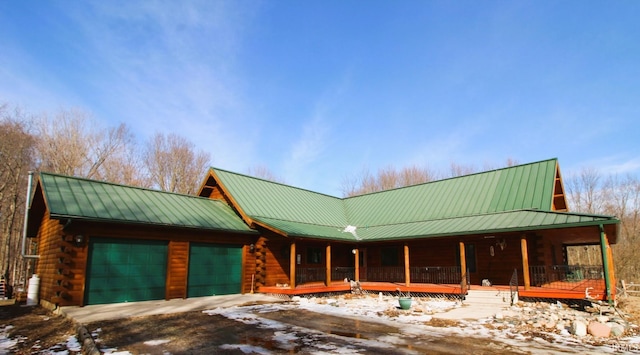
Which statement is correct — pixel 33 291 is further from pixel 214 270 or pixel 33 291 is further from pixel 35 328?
pixel 214 270

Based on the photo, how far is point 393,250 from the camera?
72.6ft

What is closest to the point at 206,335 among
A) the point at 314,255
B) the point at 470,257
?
the point at 314,255

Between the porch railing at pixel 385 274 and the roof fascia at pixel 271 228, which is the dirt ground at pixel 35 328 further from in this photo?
the porch railing at pixel 385 274

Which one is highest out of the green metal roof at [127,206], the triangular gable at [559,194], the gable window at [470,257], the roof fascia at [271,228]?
the triangular gable at [559,194]

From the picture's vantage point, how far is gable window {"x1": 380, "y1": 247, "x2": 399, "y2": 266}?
2198 centimetres

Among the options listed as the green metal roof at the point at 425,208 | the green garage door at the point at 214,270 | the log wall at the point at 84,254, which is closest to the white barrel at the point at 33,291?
the log wall at the point at 84,254

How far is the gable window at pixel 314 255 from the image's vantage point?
21.5m

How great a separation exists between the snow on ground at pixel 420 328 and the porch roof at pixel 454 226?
10.6 feet

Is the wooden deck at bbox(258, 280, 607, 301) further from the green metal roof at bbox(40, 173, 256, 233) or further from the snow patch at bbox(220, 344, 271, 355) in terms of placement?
the snow patch at bbox(220, 344, 271, 355)

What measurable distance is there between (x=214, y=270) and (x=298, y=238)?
12.9 ft

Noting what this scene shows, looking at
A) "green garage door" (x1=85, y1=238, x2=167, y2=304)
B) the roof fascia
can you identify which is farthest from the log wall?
the roof fascia

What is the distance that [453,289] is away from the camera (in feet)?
55.4

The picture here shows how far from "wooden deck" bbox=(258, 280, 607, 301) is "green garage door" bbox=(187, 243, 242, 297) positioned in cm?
157

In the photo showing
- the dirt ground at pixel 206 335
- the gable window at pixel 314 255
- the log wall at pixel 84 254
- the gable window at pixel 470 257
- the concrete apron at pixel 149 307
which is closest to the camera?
the dirt ground at pixel 206 335
